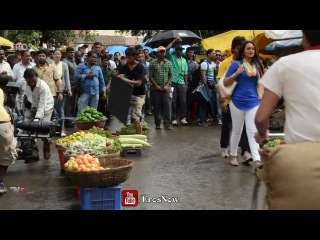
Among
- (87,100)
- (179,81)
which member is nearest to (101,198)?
(87,100)

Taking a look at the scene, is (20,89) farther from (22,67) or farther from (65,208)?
(65,208)

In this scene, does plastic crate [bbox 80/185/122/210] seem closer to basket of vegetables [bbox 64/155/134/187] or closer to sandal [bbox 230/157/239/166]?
basket of vegetables [bbox 64/155/134/187]

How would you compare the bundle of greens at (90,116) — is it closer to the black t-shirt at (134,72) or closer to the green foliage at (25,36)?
the black t-shirt at (134,72)

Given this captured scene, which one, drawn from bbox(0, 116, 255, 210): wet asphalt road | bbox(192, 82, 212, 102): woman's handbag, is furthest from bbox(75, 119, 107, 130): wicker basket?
bbox(192, 82, 212, 102): woman's handbag

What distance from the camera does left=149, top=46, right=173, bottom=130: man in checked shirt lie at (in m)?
12.4

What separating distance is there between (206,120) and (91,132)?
6748 mm

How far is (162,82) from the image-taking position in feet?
40.9

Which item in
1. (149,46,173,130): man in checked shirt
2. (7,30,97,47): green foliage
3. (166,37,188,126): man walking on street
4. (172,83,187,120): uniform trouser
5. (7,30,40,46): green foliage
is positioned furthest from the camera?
(7,30,97,47): green foliage

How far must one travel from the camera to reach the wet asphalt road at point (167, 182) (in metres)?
6.45

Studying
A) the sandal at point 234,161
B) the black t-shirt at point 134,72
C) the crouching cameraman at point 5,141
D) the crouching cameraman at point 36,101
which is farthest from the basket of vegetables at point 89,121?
the sandal at point 234,161

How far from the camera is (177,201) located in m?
6.53

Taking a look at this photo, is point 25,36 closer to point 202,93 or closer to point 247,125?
point 202,93

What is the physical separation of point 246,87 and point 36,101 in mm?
3564

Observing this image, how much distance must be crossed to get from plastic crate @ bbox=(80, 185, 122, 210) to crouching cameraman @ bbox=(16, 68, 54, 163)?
320 cm
